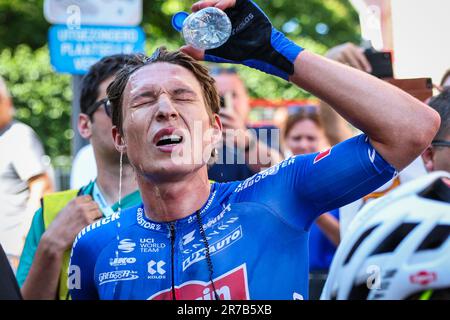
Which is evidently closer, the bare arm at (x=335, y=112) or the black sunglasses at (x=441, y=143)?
the black sunglasses at (x=441, y=143)

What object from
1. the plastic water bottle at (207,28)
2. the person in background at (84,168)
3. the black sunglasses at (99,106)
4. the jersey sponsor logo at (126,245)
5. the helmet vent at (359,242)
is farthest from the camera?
the person in background at (84,168)

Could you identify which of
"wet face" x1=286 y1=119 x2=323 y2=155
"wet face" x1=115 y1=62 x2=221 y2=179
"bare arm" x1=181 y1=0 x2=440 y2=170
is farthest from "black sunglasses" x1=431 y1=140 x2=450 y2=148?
"wet face" x1=286 y1=119 x2=323 y2=155

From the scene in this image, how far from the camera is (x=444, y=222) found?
1599 mm

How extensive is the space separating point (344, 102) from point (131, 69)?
0.77m

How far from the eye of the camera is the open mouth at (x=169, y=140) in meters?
2.48

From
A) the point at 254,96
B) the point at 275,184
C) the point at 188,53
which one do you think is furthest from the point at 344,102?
the point at 254,96

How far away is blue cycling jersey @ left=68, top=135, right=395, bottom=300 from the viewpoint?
235 centimetres

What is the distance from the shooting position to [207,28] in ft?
8.05

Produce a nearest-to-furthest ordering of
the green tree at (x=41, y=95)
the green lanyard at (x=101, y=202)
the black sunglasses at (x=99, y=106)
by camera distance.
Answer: the green lanyard at (x=101, y=202)
the black sunglasses at (x=99, y=106)
the green tree at (x=41, y=95)

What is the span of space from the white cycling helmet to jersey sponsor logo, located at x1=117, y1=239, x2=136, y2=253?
0.96 meters

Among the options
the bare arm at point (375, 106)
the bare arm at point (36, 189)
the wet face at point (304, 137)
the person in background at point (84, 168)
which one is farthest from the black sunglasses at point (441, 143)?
the wet face at point (304, 137)

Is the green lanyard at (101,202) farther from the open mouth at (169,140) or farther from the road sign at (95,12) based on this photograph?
the road sign at (95,12)

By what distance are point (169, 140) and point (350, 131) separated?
2155 mm

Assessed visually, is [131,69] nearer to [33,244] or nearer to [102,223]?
[102,223]
